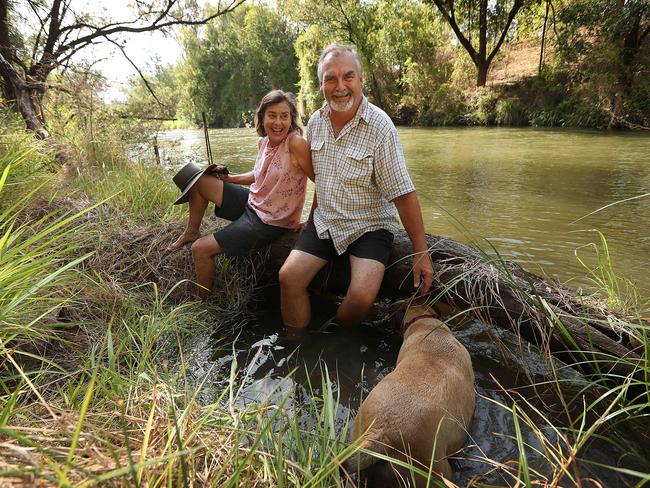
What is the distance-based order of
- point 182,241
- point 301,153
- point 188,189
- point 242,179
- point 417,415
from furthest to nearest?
point 242,179 → point 182,241 → point 188,189 → point 301,153 → point 417,415

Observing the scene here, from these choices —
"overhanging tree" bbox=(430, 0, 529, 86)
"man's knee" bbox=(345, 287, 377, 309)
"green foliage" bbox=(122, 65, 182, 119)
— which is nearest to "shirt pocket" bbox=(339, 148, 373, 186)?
"man's knee" bbox=(345, 287, 377, 309)

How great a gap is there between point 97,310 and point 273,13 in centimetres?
4894

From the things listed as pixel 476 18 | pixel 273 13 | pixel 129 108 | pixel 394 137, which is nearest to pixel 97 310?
pixel 394 137

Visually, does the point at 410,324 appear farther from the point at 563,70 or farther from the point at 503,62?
the point at 503,62

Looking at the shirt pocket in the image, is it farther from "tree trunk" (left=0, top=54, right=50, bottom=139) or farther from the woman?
"tree trunk" (left=0, top=54, right=50, bottom=139)

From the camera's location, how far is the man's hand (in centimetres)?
236

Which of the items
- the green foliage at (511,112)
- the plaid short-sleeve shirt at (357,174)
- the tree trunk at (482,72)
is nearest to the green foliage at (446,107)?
the tree trunk at (482,72)

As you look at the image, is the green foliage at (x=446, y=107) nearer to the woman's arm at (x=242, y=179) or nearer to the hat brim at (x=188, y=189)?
the woman's arm at (x=242, y=179)

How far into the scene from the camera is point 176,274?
3018mm

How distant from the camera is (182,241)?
3127 millimetres

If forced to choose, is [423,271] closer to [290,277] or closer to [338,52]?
[290,277]

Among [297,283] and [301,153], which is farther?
[301,153]

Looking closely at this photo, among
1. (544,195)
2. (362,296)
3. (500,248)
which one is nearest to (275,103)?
(362,296)

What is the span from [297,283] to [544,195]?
17.1 ft
